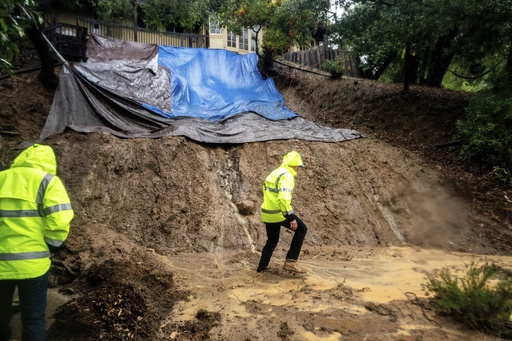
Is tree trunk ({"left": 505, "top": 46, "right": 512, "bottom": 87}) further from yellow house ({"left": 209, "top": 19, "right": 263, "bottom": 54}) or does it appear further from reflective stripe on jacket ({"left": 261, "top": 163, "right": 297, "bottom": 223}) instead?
yellow house ({"left": 209, "top": 19, "right": 263, "bottom": 54})

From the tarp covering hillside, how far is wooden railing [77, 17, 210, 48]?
323cm

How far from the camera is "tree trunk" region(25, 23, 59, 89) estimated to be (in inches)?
356

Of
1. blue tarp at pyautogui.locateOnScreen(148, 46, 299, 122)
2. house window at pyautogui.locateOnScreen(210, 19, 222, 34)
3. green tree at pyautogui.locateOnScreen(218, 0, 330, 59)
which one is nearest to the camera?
blue tarp at pyautogui.locateOnScreen(148, 46, 299, 122)

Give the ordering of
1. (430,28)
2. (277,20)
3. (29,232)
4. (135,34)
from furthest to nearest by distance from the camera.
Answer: (135,34) → (277,20) → (430,28) → (29,232)

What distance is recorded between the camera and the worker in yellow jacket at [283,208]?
4734 mm

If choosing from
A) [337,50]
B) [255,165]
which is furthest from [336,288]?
[337,50]

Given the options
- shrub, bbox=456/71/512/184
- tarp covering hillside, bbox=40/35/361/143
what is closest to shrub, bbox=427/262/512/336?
shrub, bbox=456/71/512/184

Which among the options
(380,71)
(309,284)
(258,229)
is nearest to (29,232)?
(309,284)

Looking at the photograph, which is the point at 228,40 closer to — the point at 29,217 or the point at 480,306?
the point at 29,217

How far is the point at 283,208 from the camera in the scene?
15.5ft

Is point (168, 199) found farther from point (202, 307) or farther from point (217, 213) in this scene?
point (202, 307)

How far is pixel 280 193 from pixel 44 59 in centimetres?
869

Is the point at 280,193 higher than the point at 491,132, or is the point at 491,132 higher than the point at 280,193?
the point at 491,132

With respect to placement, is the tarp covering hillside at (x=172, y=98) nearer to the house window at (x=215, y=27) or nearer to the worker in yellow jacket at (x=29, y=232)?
the house window at (x=215, y=27)
